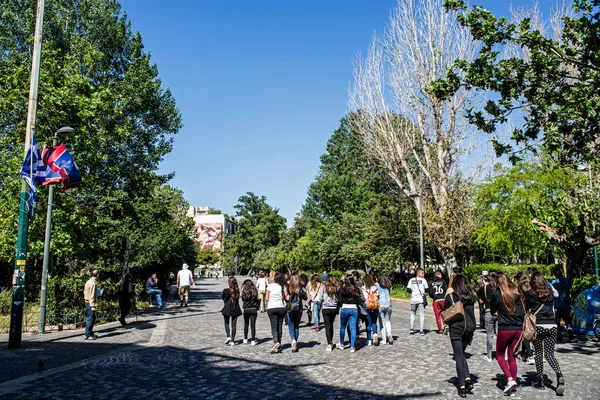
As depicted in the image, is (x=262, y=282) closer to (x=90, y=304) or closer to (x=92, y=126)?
(x=90, y=304)

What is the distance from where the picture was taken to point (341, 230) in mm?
39438

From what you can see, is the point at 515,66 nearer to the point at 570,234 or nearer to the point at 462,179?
the point at 570,234

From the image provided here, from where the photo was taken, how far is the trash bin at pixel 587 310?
38.4ft

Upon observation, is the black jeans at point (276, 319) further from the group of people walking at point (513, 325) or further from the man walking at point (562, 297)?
the man walking at point (562, 297)

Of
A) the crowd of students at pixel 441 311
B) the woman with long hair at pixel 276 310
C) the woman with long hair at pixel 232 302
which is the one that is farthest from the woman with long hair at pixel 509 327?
the woman with long hair at pixel 232 302

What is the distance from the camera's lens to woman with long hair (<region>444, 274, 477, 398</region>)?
6.69 meters

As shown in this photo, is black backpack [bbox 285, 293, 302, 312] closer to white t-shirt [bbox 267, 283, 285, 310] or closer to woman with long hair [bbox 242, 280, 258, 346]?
white t-shirt [bbox 267, 283, 285, 310]

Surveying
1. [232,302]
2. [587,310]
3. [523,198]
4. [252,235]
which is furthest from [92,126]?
[252,235]

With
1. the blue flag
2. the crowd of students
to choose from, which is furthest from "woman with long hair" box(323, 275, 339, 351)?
the blue flag

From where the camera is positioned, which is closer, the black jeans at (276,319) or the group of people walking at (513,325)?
the group of people walking at (513,325)

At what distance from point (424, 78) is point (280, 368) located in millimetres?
22686

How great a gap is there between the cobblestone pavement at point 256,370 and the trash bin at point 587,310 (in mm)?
436

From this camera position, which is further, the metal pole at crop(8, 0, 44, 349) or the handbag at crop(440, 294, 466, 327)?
the metal pole at crop(8, 0, 44, 349)

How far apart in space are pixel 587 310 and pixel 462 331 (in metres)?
7.08
